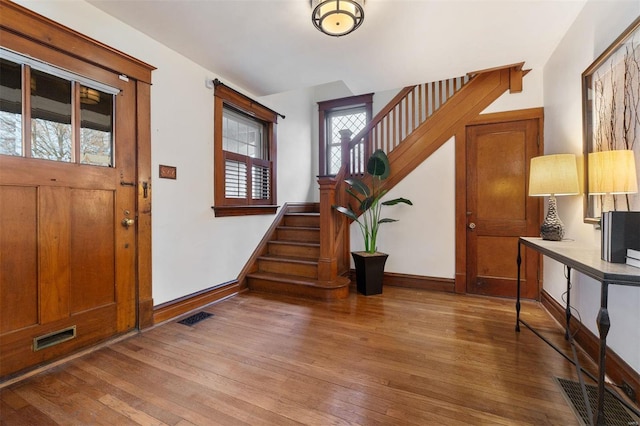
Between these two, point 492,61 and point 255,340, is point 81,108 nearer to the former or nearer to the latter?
point 255,340

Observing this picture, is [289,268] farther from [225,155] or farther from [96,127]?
[96,127]

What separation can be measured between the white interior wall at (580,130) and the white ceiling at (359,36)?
20 cm

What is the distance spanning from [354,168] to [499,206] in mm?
1871

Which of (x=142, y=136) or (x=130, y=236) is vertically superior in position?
(x=142, y=136)

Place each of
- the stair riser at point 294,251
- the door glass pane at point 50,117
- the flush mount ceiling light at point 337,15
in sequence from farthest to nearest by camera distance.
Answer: the stair riser at point 294,251 → the flush mount ceiling light at point 337,15 → the door glass pane at point 50,117

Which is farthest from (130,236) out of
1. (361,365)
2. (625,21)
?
(625,21)

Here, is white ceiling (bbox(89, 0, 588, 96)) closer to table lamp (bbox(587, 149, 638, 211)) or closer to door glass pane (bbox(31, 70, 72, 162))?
door glass pane (bbox(31, 70, 72, 162))

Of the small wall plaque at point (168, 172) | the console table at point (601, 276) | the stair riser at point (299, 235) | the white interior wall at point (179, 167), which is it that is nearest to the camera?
the console table at point (601, 276)

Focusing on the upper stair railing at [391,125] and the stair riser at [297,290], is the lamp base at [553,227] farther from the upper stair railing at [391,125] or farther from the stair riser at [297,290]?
the stair riser at [297,290]

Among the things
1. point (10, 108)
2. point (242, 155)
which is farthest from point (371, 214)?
point (10, 108)

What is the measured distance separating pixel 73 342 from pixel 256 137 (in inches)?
117

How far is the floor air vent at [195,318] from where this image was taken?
2559mm

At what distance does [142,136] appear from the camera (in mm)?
2359

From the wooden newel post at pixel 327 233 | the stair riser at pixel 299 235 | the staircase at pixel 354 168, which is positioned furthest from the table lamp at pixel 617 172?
the stair riser at pixel 299 235
